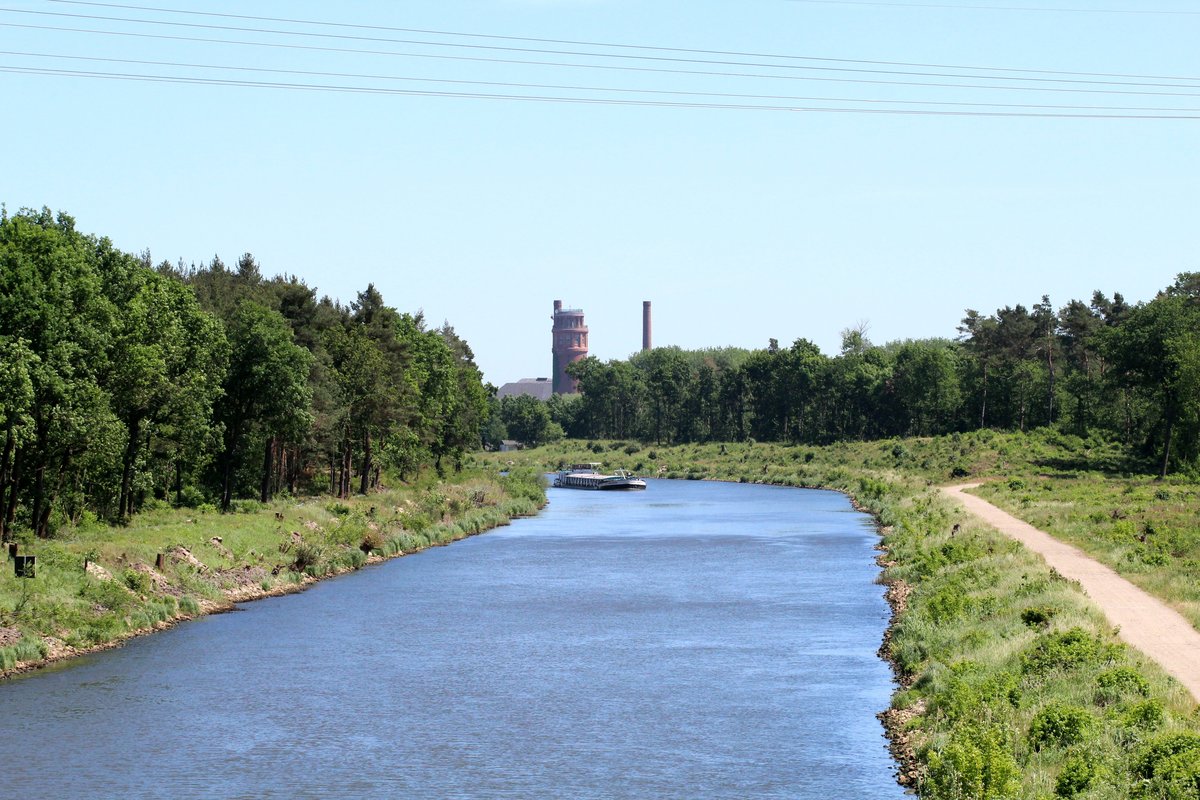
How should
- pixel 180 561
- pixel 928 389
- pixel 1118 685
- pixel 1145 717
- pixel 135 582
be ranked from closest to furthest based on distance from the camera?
pixel 1145 717, pixel 1118 685, pixel 135 582, pixel 180 561, pixel 928 389

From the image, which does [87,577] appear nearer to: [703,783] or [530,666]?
[530,666]

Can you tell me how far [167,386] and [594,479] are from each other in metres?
95.9

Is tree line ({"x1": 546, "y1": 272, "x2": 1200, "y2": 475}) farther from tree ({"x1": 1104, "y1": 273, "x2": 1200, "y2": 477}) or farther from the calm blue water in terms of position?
the calm blue water

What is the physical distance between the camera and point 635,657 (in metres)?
42.5

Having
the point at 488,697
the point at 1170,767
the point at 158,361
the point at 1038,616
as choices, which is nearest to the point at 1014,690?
the point at 1170,767

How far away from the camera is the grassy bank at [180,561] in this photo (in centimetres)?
4159

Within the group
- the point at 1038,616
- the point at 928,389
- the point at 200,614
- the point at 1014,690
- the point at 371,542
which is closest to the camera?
the point at 1014,690

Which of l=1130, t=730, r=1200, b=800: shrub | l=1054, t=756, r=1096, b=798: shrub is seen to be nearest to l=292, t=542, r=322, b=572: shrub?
l=1054, t=756, r=1096, b=798: shrub

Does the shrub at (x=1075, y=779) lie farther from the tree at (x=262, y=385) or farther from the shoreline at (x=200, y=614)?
the tree at (x=262, y=385)

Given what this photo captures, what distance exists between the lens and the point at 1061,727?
24641mm

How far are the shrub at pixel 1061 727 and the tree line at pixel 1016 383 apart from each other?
300 feet

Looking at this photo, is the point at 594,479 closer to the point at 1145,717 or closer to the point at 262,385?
the point at 262,385

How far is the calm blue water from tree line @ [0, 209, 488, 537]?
33.5 feet

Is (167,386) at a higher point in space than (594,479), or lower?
higher
